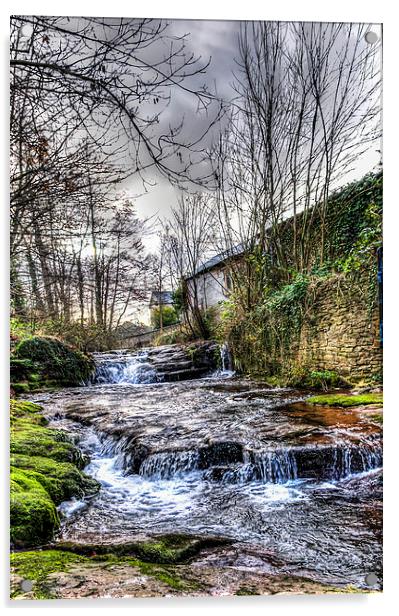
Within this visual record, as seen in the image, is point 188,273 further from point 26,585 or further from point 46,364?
point 26,585

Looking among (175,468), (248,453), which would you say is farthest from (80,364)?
(248,453)

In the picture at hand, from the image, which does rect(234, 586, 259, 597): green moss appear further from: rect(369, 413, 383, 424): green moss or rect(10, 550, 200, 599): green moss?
rect(369, 413, 383, 424): green moss

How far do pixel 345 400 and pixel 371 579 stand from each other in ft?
3.31

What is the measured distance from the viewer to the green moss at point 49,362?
8.29ft

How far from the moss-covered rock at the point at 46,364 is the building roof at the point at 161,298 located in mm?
542

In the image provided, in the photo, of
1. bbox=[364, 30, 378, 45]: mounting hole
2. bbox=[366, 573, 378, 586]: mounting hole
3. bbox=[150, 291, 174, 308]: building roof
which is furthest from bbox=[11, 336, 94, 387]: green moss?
bbox=[364, 30, 378, 45]: mounting hole

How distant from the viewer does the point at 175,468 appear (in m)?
2.78

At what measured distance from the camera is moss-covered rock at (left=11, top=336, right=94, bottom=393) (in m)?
2.53

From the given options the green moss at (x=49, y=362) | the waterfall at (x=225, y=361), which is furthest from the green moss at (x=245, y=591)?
the green moss at (x=49, y=362)

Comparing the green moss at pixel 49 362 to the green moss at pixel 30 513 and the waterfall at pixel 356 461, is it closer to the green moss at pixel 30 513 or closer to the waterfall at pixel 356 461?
the green moss at pixel 30 513

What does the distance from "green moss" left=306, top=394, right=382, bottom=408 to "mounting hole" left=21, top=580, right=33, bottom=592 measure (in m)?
1.91

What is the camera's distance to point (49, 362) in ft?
8.91
